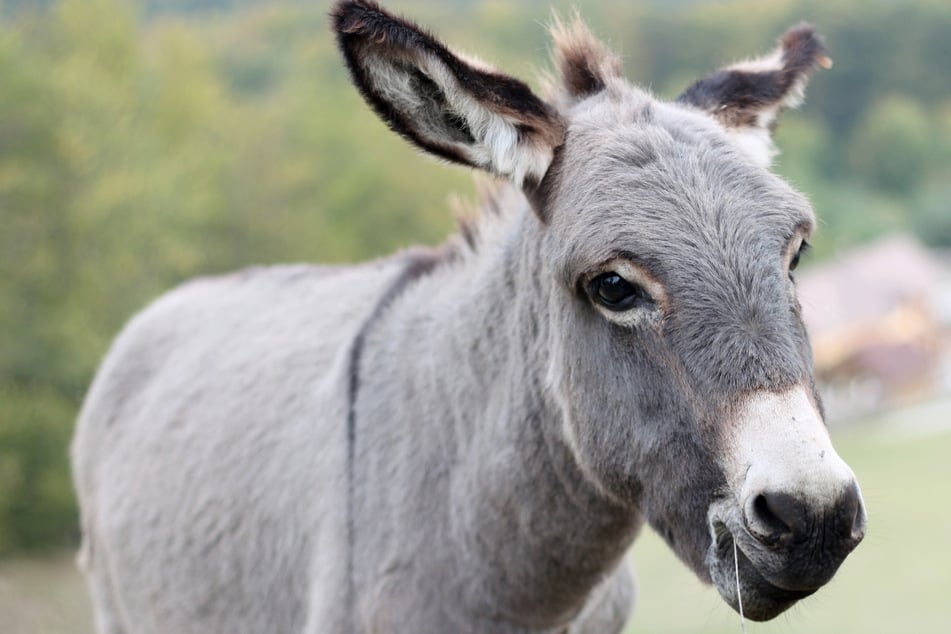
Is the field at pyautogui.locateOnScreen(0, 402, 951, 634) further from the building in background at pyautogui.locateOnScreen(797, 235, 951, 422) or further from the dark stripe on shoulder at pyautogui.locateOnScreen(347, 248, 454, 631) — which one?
the building in background at pyautogui.locateOnScreen(797, 235, 951, 422)

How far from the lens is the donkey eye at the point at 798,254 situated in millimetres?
3219

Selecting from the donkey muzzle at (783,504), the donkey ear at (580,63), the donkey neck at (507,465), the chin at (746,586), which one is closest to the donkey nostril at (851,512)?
the donkey muzzle at (783,504)

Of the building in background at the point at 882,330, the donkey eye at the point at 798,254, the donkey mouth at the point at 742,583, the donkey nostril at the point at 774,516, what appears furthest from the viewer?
the building in background at the point at 882,330

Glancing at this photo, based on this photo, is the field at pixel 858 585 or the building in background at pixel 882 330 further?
the building in background at pixel 882 330

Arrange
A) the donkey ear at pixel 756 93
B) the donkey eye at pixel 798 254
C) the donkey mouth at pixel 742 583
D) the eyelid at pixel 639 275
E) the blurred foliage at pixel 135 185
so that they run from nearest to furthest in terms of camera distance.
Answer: the donkey mouth at pixel 742 583 → the eyelid at pixel 639 275 → the donkey eye at pixel 798 254 → the donkey ear at pixel 756 93 → the blurred foliage at pixel 135 185

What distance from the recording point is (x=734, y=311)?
289 centimetres

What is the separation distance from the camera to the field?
9.62 meters

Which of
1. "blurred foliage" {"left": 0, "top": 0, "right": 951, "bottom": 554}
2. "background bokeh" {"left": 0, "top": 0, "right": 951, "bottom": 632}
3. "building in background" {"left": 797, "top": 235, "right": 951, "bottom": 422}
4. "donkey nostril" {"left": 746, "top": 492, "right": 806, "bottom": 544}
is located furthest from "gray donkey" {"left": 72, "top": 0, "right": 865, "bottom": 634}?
"building in background" {"left": 797, "top": 235, "right": 951, "bottom": 422}

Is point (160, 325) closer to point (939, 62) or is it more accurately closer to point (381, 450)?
point (381, 450)

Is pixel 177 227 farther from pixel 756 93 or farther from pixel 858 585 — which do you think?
pixel 756 93

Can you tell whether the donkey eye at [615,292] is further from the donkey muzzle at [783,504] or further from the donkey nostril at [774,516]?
the donkey nostril at [774,516]

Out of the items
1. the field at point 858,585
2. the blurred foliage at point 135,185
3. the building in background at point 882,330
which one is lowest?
the building in background at point 882,330

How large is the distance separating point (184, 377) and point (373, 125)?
5031 cm

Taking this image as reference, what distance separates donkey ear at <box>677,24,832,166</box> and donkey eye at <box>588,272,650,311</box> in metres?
0.94
